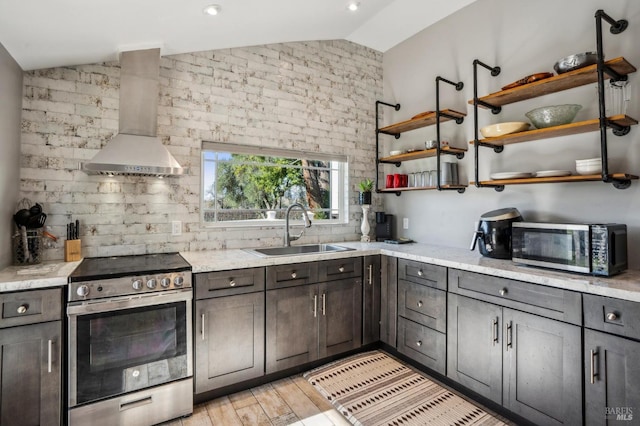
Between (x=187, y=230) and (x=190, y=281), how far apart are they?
733mm

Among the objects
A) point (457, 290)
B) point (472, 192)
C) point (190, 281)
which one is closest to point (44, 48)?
point (190, 281)

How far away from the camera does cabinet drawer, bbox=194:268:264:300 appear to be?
2.19 meters

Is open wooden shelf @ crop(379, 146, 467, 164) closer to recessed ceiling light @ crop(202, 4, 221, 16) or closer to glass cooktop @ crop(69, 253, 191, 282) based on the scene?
recessed ceiling light @ crop(202, 4, 221, 16)

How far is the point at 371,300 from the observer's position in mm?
2957

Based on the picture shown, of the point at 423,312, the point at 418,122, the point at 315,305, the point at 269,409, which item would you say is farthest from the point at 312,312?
the point at 418,122

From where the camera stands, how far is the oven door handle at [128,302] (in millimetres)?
1814

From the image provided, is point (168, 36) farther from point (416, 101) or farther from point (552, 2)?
point (552, 2)

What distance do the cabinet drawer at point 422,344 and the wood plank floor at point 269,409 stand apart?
0.84m

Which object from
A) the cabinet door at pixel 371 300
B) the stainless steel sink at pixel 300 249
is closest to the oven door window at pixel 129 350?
the stainless steel sink at pixel 300 249

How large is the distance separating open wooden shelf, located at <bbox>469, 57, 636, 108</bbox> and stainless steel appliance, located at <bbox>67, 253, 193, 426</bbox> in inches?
102

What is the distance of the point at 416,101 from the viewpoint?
3.55m

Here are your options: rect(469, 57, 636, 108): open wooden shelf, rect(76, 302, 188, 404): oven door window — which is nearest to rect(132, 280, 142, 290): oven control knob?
rect(76, 302, 188, 404): oven door window

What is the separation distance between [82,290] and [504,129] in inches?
115

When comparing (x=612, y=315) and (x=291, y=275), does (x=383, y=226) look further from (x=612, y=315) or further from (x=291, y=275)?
(x=612, y=315)
